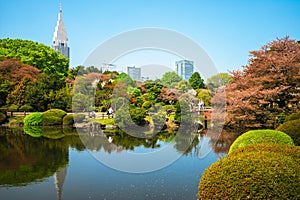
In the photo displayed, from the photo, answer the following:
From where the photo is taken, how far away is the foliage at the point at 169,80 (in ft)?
58.4

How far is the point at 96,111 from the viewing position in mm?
19453

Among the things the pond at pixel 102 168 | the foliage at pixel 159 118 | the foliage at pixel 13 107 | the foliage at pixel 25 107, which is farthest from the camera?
the foliage at pixel 25 107

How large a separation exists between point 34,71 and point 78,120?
25.7ft

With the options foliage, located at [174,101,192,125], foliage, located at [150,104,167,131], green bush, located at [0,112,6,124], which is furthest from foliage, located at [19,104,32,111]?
foliage, located at [174,101,192,125]

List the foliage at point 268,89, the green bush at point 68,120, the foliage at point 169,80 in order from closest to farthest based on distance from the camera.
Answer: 1. the foliage at point 268,89
2. the green bush at point 68,120
3. the foliage at point 169,80

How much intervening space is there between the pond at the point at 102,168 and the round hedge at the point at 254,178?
2169 mm

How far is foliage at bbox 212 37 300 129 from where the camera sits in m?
12.5

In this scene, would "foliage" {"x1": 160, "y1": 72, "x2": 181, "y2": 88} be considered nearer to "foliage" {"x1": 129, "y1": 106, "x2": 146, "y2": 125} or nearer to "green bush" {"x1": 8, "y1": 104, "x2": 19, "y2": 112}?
"foliage" {"x1": 129, "y1": 106, "x2": 146, "y2": 125}

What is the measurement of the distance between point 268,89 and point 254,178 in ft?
36.2

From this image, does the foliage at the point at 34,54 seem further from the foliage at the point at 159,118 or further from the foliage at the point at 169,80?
the foliage at the point at 159,118

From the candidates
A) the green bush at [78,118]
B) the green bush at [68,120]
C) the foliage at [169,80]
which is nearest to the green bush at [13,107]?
the green bush at [68,120]

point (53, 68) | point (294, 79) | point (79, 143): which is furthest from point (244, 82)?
point (53, 68)

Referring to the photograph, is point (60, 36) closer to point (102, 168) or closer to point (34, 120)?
point (34, 120)

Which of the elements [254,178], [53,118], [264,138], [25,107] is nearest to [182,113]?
[53,118]
